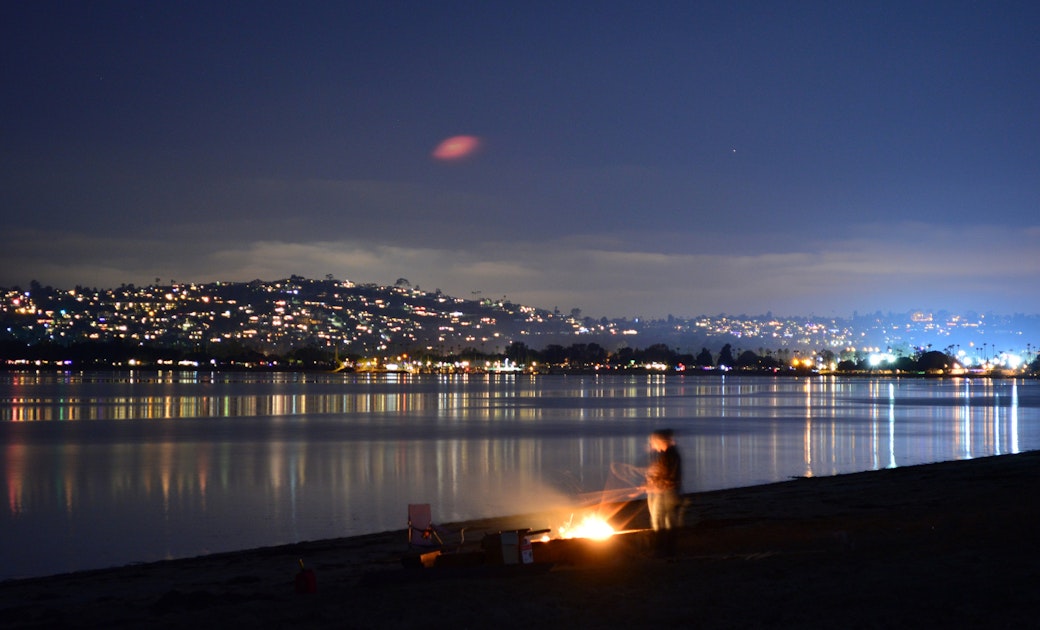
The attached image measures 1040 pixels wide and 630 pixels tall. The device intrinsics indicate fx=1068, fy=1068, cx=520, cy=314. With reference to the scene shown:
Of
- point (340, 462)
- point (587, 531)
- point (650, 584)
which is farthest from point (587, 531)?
point (340, 462)

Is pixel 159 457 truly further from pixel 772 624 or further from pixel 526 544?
pixel 772 624

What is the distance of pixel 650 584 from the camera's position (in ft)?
29.3

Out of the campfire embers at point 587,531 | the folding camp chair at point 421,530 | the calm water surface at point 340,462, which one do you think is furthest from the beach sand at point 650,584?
the calm water surface at point 340,462

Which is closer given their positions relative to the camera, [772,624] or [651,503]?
[772,624]

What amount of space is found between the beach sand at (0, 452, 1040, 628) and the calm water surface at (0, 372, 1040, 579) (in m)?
3.19

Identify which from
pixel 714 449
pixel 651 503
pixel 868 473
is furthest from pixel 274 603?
pixel 714 449

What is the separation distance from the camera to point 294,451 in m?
31.2

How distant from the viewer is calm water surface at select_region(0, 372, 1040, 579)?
55.3 feet

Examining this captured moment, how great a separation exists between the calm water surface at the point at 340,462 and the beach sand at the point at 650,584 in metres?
3.19

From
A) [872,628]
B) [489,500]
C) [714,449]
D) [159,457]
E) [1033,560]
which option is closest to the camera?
[872,628]

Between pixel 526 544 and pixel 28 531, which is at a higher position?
pixel 526 544

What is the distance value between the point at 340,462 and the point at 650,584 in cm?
1967

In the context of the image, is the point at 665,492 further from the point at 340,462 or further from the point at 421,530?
the point at 340,462

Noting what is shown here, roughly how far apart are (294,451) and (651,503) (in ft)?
72.1
